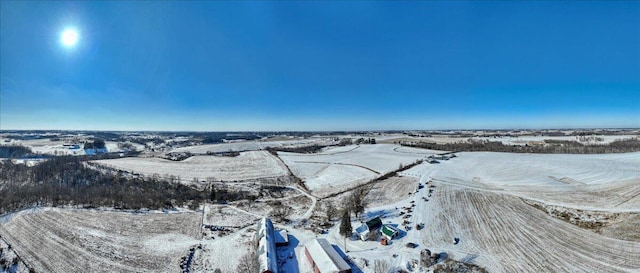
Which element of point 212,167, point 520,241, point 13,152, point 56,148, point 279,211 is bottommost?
point 279,211

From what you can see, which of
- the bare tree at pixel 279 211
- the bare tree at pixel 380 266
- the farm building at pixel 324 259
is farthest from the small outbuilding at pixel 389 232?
the bare tree at pixel 279 211

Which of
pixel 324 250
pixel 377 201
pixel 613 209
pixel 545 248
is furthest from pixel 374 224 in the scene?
pixel 613 209

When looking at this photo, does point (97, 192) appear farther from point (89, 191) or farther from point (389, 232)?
point (389, 232)

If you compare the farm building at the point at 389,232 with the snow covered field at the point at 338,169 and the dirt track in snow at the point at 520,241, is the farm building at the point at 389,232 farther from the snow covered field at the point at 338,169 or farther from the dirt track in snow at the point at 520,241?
the snow covered field at the point at 338,169

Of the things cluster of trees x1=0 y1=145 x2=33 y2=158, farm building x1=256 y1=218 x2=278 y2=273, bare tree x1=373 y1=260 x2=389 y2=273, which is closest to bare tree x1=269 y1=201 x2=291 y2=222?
farm building x1=256 y1=218 x2=278 y2=273

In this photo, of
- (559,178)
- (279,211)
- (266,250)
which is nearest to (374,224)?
(266,250)

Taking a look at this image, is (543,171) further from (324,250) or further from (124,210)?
(124,210)
